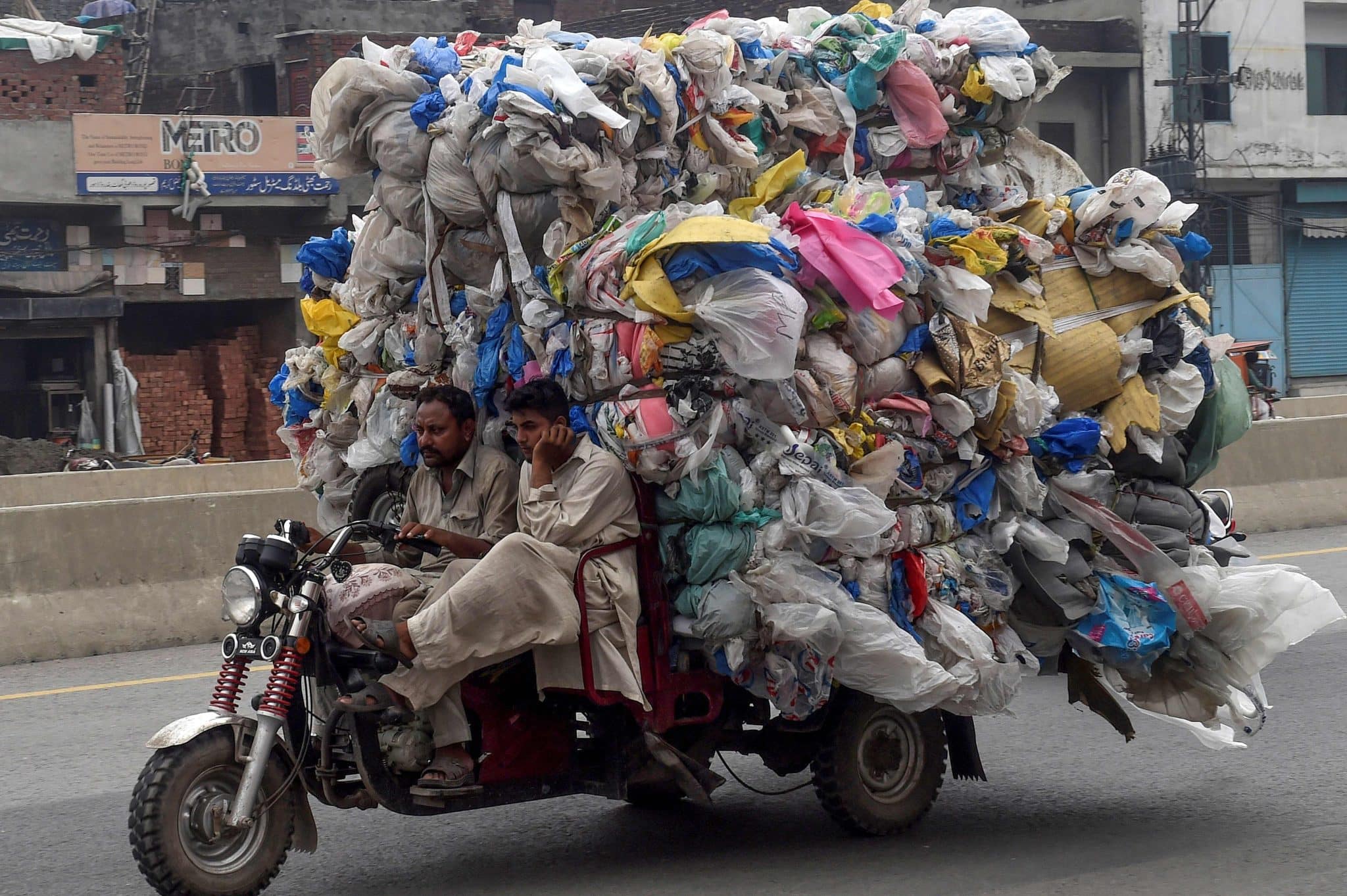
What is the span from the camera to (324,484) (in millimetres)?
5777

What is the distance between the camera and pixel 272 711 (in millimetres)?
4211

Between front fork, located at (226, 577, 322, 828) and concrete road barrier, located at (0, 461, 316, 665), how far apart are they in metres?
5.72

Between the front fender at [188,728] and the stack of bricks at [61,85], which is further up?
the stack of bricks at [61,85]

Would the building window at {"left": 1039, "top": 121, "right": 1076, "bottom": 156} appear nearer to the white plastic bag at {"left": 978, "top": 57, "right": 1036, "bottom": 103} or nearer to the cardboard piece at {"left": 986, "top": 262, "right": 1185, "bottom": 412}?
the white plastic bag at {"left": 978, "top": 57, "right": 1036, "bottom": 103}

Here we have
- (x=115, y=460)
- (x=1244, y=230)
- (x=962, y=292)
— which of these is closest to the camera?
(x=962, y=292)

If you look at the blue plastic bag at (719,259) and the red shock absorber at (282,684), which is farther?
the blue plastic bag at (719,259)

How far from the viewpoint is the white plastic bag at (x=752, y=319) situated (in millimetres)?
4414

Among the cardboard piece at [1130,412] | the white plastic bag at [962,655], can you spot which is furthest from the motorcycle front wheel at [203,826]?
the cardboard piece at [1130,412]

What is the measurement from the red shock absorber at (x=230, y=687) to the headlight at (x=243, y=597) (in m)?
0.14

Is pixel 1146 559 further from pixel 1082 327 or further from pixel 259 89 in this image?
pixel 259 89

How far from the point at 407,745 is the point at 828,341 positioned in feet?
5.68

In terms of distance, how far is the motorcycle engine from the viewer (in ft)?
14.5

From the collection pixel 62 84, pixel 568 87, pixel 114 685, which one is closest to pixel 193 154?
pixel 62 84

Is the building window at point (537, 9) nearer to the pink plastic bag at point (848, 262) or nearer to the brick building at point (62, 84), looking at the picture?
the brick building at point (62, 84)
